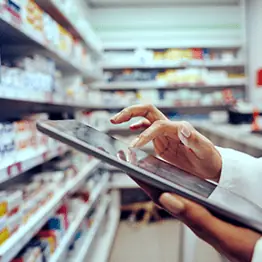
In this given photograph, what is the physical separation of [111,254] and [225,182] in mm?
2541

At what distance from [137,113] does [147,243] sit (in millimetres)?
2821

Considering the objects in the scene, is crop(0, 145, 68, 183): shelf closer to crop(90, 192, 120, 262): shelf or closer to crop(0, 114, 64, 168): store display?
crop(0, 114, 64, 168): store display

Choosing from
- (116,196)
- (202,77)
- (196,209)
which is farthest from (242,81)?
(196,209)

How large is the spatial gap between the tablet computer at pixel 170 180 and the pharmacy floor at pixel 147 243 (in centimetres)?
260

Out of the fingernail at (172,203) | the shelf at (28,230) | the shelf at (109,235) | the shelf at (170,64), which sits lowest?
the shelf at (109,235)

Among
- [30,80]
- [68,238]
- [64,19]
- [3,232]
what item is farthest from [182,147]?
[64,19]

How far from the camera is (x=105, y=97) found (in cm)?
473

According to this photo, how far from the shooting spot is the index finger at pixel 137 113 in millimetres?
861

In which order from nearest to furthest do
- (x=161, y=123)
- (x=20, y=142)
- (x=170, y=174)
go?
(x=170, y=174)
(x=161, y=123)
(x=20, y=142)

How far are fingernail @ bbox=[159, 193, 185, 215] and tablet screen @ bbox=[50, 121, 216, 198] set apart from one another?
0.15 ft

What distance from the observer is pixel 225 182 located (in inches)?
36.1

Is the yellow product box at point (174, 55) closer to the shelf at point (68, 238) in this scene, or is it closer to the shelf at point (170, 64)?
the shelf at point (170, 64)

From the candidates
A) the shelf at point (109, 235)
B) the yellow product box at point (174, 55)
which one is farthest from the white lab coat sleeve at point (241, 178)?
the yellow product box at point (174, 55)

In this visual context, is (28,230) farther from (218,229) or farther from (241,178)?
(218,229)
